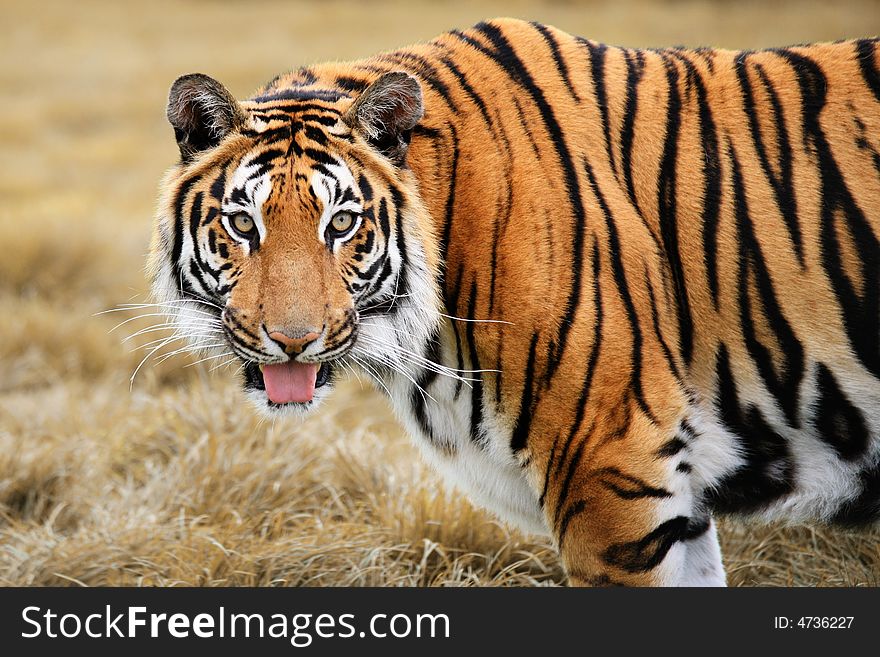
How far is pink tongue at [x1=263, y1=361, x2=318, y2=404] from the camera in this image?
2773 mm

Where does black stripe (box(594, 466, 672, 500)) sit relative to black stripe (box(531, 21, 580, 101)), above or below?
below

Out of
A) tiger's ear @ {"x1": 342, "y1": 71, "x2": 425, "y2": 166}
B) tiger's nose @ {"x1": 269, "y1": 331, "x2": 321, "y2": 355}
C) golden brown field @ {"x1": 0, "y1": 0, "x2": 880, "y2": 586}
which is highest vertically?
tiger's ear @ {"x1": 342, "y1": 71, "x2": 425, "y2": 166}

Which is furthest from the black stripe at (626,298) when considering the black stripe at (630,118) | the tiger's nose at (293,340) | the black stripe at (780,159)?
the tiger's nose at (293,340)

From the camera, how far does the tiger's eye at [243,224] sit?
271cm

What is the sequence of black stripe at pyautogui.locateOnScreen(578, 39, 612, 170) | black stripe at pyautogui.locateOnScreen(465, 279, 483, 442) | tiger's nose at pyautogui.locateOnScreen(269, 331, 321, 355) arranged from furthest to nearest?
black stripe at pyautogui.locateOnScreen(578, 39, 612, 170), black stripe at pyautogui.locateOnScreen(465, 279, 483, 442), tiger's nose at pyautogui.locateOnScreen(269, 331, 321, 355)

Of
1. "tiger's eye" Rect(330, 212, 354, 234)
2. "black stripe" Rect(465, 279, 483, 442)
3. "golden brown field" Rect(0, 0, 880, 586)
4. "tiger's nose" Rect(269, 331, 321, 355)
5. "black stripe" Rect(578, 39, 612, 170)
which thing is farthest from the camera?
"golden brown field" Rect(0, 0, 880, 586)

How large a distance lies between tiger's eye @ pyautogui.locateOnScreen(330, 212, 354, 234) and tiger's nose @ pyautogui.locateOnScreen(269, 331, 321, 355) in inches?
11.5

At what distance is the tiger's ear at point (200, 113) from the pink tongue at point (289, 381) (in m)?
0.64

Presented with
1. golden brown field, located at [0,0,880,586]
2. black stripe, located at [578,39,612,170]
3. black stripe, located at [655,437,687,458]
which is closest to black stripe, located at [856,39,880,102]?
black stripe, located at [578,39,612,170]

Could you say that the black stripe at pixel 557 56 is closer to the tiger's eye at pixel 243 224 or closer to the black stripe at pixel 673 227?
the black stripe at pixel 673 227

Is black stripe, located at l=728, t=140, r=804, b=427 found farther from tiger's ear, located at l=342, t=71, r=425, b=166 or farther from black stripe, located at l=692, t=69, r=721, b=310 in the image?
tiger's ear, located at l=342, t=71, r=425, b=166
